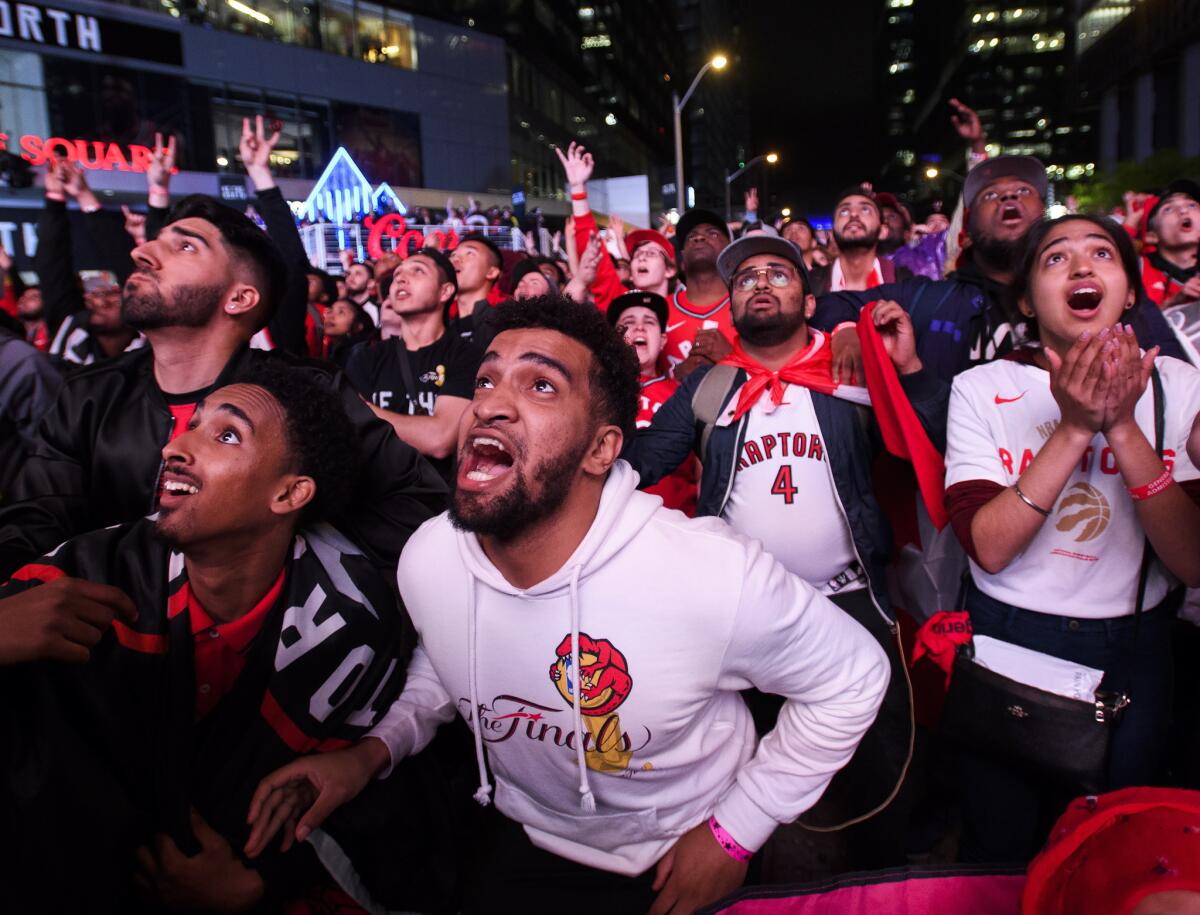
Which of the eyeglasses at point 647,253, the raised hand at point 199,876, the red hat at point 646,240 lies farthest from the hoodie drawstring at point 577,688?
the red hat at point 646,240

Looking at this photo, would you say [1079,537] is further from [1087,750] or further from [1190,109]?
[1190,109]

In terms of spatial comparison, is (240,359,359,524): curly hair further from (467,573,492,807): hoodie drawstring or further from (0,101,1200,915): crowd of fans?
(467,573,492,807): hoodie drawstring

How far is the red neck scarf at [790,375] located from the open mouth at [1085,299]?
3.17 feet

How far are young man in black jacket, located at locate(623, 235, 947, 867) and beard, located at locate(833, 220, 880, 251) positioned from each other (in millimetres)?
1905

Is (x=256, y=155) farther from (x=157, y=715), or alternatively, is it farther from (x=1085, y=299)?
(x=1085, y=299)

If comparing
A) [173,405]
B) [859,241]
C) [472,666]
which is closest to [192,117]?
[859,241]

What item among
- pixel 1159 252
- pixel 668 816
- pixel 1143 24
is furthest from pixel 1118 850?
pixel 1143 24

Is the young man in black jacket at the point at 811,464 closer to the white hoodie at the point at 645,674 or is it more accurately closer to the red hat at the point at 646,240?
the white hoodie at the point at 645,674

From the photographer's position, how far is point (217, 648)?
2.12 metres

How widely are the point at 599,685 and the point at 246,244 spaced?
2.36m

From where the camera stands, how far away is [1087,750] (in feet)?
6.91

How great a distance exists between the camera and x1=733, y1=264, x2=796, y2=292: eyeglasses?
11.1 feet

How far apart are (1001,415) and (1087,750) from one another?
3.41ft

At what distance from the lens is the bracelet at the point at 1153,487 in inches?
78.7
